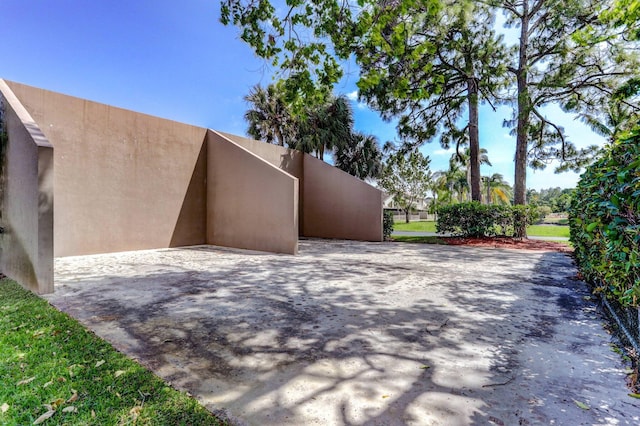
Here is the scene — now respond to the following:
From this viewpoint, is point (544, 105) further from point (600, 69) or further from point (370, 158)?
point (370, 158)

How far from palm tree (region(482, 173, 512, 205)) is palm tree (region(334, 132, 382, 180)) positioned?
26.3m

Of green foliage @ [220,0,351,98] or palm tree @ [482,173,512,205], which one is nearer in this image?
green foliage @ [220,0,351,98]

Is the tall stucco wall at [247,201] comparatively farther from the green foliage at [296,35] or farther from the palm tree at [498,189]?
the palm tree at [498,189]

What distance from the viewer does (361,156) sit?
52.1 feet

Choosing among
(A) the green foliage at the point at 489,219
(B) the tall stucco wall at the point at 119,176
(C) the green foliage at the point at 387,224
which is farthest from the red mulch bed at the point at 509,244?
(B) the tall stucco wall at the point at 119,176

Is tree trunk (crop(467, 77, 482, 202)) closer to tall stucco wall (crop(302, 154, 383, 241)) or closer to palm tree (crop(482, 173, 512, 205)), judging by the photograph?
tall stucco wall (crop(302, 154, 383, 241))

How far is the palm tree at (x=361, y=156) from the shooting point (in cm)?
1573

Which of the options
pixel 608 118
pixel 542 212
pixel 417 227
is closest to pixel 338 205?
pixel 608 118

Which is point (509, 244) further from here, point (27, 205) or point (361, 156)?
point (27, 205)

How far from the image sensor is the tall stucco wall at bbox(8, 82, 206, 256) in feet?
22.4

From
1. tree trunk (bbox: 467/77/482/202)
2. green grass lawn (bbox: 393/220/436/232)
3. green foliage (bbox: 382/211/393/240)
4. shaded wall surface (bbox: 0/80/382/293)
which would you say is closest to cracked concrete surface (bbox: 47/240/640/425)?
shaded wall surface (bbox: 0/80/382/293)

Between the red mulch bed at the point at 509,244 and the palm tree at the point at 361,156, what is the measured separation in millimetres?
5746

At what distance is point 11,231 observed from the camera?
4.46 m

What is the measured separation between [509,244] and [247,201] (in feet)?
28.1
